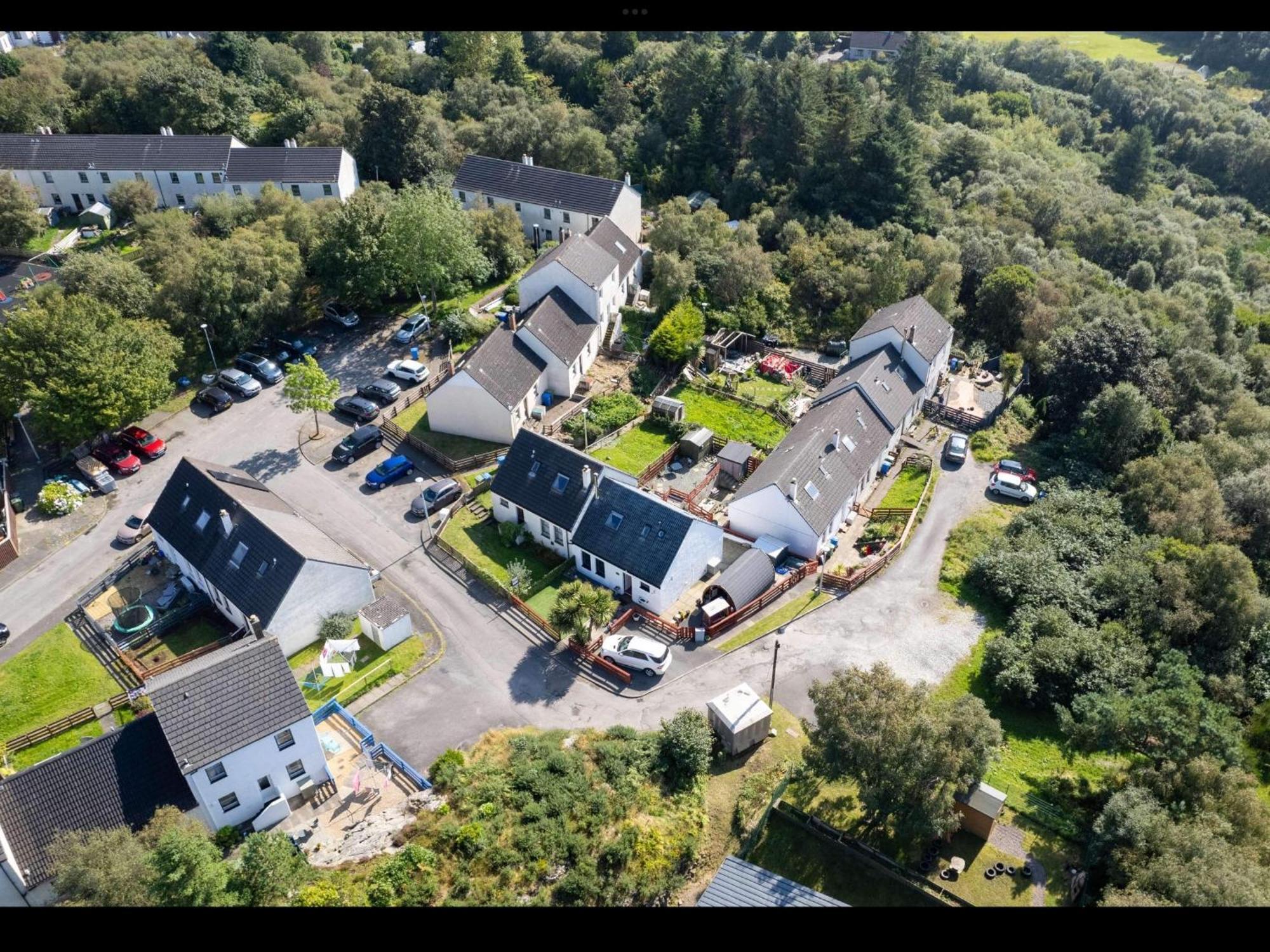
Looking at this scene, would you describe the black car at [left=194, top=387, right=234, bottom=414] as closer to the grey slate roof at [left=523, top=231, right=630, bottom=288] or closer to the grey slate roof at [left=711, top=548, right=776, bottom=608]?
the grey slate roof at [left=523, top=231, right=630, bottom=288]

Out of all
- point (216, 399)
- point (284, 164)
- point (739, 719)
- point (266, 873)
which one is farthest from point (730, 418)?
point (284, 164)

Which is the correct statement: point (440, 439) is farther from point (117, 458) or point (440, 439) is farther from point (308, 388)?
point (117, 458)

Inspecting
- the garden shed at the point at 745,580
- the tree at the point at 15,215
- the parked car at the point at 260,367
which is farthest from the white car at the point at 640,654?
the tree at the point at 15,215

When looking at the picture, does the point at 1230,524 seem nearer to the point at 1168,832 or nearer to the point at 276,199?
the point at 1168,832

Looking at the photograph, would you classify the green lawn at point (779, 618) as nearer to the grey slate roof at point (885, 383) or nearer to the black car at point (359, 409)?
the grey slate roof at point (885, 383)

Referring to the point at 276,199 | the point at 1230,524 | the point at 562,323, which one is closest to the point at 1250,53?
the point at 1230,524

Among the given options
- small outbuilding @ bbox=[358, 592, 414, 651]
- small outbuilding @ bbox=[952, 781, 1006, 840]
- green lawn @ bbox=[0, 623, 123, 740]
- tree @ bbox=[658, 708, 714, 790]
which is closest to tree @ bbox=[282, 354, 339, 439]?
small outbuilding @ bbox=[358, 592, 414, 651]
